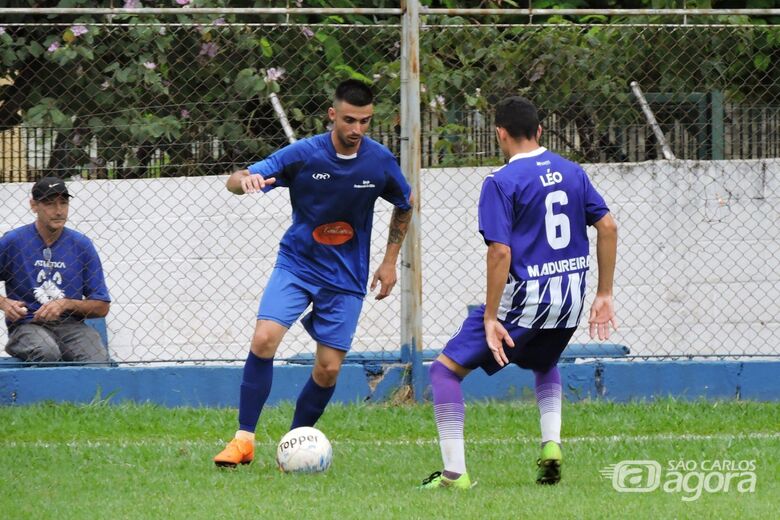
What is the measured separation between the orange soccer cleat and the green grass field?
55 mm

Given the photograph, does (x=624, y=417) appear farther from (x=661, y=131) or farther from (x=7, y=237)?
(x=7, y=237)

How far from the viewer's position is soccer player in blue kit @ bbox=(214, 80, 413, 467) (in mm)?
6406

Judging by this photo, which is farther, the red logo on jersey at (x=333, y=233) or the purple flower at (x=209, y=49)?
the purple flower at (x=209, y=49)

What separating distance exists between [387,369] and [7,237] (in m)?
2.82

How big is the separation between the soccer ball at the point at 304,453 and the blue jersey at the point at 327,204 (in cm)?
86

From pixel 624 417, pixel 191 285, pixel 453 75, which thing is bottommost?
pixel 624 417

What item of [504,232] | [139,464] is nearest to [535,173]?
[504,232]

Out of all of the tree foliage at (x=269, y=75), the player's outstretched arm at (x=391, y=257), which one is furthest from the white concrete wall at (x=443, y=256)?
the player's outstretched arm at (x=391, y=257)

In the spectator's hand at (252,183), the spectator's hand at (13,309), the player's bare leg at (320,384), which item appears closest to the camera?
the spectator's hand at (252,183)

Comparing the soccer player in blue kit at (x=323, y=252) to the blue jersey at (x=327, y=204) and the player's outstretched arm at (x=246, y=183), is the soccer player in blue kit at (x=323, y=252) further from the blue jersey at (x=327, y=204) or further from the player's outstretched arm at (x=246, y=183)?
the player's outstretched arm at (x=246, y=183)

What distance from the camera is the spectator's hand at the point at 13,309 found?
8289mm

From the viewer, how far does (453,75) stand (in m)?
9.17

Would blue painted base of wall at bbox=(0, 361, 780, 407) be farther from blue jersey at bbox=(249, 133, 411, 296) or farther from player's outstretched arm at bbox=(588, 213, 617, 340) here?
player's outstretched arm at bbox=(588, 213, 617, 340)

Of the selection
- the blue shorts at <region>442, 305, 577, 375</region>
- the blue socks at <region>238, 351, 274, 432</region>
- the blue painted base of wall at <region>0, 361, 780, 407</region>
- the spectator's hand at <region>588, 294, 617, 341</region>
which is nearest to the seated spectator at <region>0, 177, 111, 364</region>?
the blue painted base of wall at <region>0, 361, 780, 407</region>
